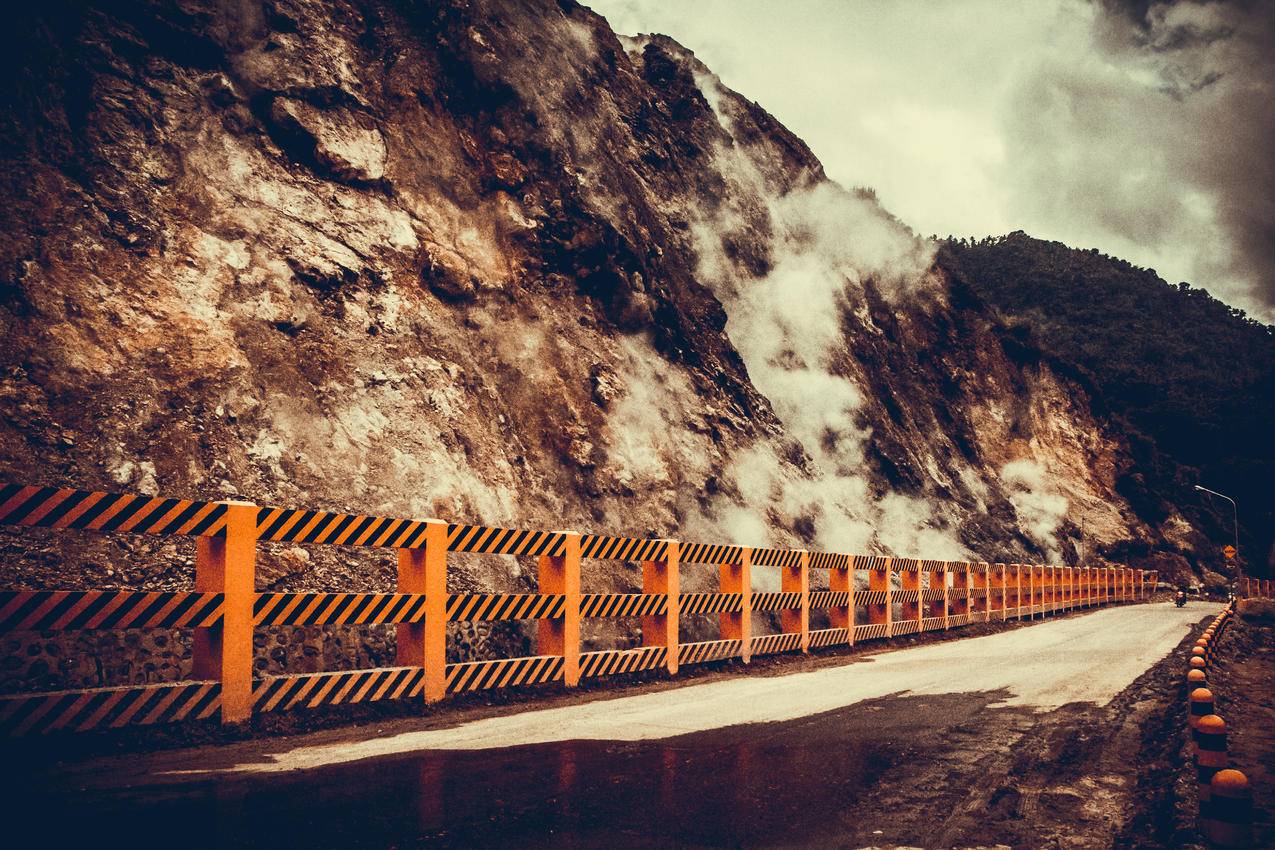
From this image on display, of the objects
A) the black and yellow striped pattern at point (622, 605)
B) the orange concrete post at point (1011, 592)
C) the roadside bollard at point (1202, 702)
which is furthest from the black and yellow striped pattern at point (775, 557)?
the orange concrete post at point (1011, 592)

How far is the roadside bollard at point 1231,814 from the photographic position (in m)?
3.76

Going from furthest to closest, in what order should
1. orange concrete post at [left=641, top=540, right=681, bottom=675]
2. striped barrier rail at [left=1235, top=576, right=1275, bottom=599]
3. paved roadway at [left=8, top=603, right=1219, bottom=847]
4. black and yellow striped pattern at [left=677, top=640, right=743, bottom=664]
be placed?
1. striped barrier rail at [left=1235, top=576, right=1275, bottom=599]
2. black and yellow striped pattern at [left=677, top=640, right=743, bottom=664]
3. orange concrete post at [left=641, top=540, right=681, bottom=675]
4. paved roadway at [left=8, top=603, right=1219, bottom=847]

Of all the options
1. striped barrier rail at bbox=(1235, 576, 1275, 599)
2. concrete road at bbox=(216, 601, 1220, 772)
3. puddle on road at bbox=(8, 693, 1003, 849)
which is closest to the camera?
puddle on road at bbox=(8, 693, 1003, 849)

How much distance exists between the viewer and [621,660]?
10.9 meters

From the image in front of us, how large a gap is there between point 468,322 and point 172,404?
7499 mm

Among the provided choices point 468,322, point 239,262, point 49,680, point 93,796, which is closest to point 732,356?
point 468,322

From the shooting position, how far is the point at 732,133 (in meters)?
38.6

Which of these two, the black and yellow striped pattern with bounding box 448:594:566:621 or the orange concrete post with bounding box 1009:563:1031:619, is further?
the orange concrete post with bounding box 1009:563:1031:619

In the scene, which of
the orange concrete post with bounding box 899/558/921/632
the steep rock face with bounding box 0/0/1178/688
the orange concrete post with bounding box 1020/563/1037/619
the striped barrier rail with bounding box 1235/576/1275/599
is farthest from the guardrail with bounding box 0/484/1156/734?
the striped barrier rail with bounding box 1235/576/1275/599

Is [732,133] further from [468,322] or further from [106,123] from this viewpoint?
[106,123]

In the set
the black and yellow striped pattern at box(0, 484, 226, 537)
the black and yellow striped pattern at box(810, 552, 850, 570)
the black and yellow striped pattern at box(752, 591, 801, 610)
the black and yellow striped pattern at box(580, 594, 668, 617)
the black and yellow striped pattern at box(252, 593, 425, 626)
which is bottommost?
the black and yellow striped pattern at box(752, 591, 801, 610)

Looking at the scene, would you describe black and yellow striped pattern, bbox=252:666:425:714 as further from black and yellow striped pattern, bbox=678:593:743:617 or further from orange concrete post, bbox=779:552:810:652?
orange concrete post, bbox=779:552:810:652

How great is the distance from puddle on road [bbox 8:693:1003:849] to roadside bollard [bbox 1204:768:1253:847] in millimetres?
1407

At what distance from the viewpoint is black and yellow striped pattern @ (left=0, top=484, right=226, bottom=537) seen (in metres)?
6.02
